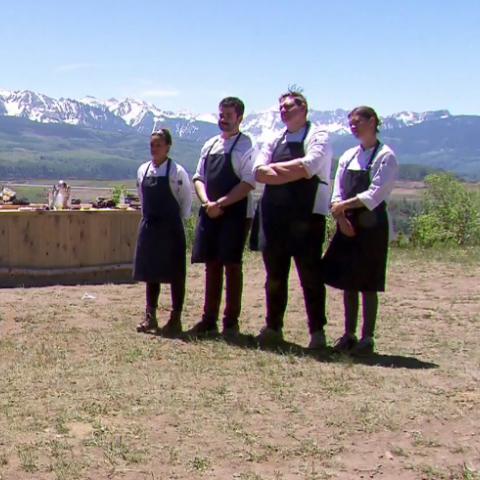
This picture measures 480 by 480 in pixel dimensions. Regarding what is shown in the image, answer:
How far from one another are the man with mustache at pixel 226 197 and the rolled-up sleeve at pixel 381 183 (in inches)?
34.1

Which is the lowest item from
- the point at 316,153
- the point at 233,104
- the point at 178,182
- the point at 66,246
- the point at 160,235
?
the point at 66,246

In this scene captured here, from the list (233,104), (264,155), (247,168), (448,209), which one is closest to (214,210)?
(247,168)

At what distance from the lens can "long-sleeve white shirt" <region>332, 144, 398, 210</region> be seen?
5141 millimetres

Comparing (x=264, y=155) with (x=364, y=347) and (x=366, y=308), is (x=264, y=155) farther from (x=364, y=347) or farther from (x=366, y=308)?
(x=364, y=347)

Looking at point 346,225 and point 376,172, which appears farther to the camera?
Result: point 346,225

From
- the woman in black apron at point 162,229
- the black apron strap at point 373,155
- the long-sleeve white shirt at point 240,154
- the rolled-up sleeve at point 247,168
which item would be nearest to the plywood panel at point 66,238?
the woman in black apron at point 162,229

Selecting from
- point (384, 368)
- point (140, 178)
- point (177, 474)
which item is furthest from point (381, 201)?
point (177, 474)

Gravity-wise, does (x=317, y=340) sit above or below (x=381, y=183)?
below

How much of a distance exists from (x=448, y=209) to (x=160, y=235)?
69.8ft

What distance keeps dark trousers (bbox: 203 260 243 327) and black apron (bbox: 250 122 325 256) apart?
46cm

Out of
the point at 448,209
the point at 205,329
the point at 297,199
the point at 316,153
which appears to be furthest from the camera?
the point at 448,209

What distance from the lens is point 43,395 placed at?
4.45m

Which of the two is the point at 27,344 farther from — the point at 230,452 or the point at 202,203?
the point at 230,452

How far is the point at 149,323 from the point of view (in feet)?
20.5
